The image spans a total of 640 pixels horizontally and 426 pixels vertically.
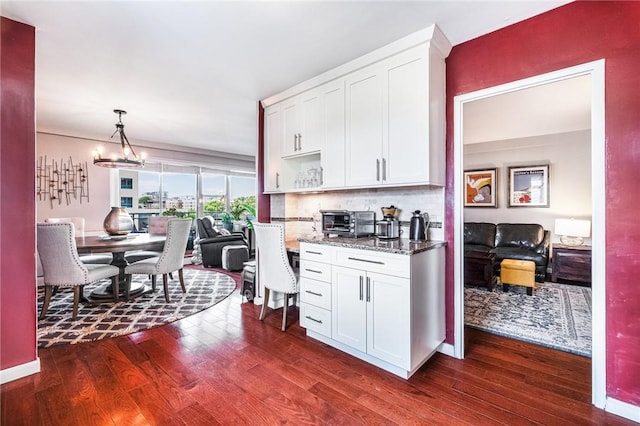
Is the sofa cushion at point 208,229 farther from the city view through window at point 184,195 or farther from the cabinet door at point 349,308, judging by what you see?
the cabinet door at point 349,308

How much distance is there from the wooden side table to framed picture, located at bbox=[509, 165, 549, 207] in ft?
3.17

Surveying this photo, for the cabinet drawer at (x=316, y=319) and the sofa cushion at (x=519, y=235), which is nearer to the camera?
the cabinet drawer at (x=316, y=319)

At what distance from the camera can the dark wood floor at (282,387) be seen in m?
1.71

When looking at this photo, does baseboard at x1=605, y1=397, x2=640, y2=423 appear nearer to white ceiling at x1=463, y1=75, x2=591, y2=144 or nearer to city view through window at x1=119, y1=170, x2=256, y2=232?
white ceiling at x1=463, y1=75, x2=591, y2=144

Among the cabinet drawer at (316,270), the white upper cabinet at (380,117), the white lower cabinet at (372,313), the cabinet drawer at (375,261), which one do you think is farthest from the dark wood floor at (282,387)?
the white upper cabinet at (380,117)

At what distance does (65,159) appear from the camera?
495 cm

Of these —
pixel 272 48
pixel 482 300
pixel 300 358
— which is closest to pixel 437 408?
pixel 300 358

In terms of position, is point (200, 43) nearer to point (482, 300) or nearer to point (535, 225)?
point (482, 300)

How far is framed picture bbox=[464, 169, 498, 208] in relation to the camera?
5.63 meters

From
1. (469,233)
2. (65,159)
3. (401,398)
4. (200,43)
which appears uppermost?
(200,43)

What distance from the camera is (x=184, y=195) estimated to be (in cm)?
691

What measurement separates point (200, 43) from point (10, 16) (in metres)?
1.25

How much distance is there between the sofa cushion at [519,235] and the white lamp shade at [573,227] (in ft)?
1.05

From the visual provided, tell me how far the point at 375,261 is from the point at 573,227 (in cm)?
418
